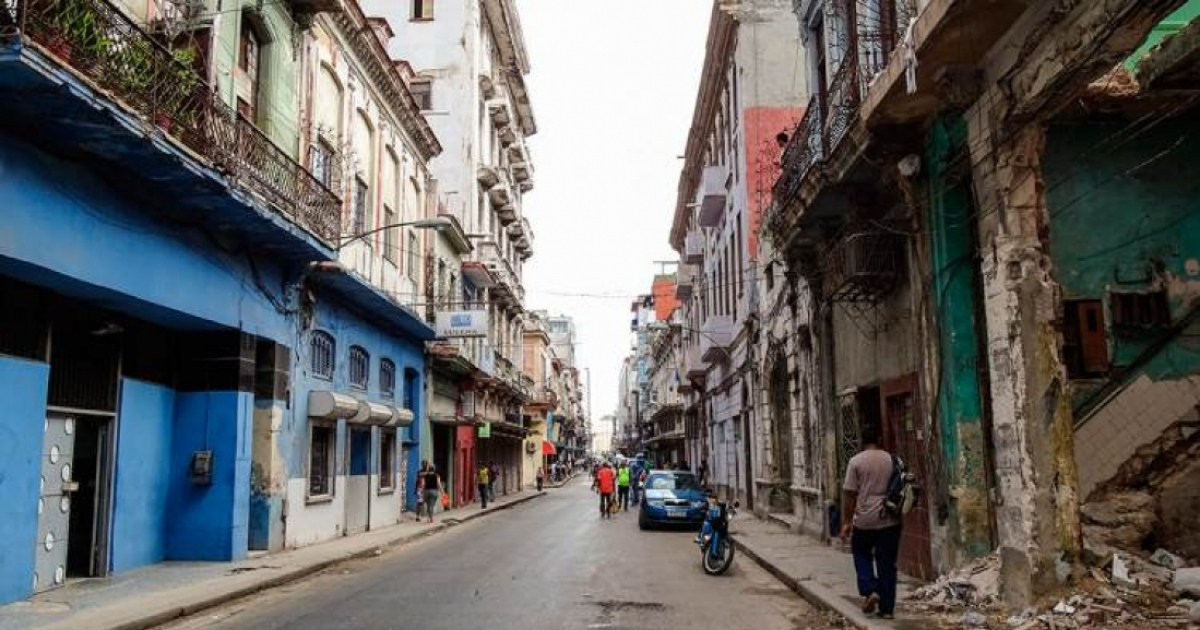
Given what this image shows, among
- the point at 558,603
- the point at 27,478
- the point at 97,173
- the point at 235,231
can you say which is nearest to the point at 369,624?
the point at 558,603

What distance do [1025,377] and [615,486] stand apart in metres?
24.3

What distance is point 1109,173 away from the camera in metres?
9.89

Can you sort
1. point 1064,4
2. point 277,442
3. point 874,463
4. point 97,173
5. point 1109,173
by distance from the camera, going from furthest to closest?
point 277,442 < point 97,173 < point 1109,173 < point 874,463 < point 1064,4

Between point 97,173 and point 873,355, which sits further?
point 873,355

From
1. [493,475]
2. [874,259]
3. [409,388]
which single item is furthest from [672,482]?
[493,475]

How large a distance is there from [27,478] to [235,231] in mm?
5331

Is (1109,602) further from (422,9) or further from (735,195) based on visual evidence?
(422,9)

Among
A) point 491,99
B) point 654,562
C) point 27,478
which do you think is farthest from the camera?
point 491,99

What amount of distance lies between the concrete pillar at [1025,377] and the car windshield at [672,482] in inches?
615

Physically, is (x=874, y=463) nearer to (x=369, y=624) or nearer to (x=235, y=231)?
(x=369, y=624)

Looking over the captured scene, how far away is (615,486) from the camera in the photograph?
31.9 metres

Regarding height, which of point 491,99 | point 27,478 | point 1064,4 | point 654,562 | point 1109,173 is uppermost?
point 491,99

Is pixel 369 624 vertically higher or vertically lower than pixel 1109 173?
lower

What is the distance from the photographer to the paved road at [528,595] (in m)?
9.29
